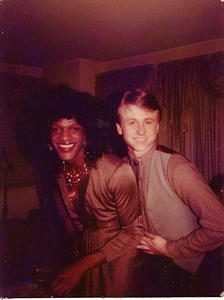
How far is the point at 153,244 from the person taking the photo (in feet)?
5.51

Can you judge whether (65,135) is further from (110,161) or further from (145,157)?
(145,157)

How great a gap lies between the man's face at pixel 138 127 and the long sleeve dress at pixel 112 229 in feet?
0.39

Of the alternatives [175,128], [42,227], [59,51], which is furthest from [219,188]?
[59,51]

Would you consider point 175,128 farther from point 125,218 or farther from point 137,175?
point 125,218

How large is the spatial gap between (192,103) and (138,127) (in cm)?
31

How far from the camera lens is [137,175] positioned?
1.69 meters

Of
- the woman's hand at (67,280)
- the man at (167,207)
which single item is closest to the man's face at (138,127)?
the man at (167,207)

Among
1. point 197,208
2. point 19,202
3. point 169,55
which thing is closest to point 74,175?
point 19,202

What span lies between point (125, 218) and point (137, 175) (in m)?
0.24

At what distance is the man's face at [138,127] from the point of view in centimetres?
168

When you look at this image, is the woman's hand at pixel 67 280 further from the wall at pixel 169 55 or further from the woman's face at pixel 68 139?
the wall at pixel 169 55

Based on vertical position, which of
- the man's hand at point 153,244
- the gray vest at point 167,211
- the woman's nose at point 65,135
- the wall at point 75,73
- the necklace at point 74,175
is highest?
the wall at point 75,73

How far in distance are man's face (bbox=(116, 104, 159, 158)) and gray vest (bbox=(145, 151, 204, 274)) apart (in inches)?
3.7

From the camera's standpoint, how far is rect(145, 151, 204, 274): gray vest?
165 cm
